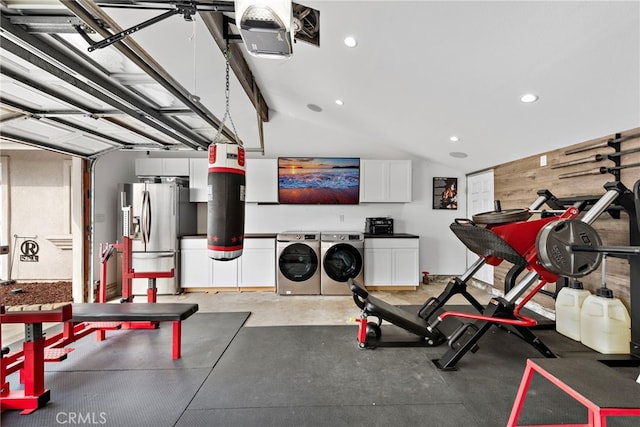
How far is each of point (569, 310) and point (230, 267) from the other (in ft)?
14.8

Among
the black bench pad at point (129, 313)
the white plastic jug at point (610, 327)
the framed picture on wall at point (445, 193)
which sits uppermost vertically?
the framed picture on wall at point (445, 193)

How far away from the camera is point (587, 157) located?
9.52 feet

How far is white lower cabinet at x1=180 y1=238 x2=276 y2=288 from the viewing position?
458 centimetres

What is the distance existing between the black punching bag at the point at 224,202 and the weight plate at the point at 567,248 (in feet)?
8.09

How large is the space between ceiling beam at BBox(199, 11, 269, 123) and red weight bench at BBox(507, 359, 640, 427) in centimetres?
306

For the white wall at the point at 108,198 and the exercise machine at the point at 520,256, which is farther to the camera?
the white wall at the point at 108,198

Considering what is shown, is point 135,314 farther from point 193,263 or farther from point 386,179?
point 386,179

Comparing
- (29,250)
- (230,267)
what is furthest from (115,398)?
(29,250)

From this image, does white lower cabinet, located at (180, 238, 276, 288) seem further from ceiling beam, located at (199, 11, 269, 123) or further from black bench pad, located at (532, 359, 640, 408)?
black bench pad, located at (532, 359, 640, 408)

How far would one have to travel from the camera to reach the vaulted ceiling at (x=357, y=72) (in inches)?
66.8

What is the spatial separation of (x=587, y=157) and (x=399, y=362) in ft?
9.56

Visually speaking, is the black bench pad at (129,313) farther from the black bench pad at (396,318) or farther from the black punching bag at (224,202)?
the black bench pad at (396,318)

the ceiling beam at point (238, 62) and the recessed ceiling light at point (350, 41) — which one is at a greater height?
the ceiling beam at point (238, 62)

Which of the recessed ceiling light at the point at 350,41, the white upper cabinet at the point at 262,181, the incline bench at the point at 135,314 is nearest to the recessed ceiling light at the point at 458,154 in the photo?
the recessed ceiling light at the point at 350,41
